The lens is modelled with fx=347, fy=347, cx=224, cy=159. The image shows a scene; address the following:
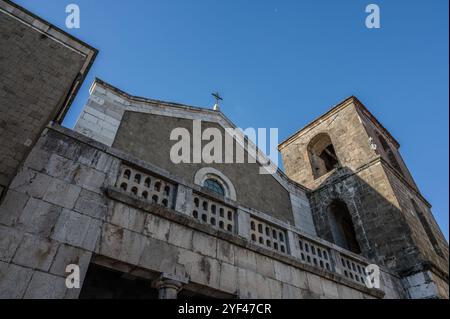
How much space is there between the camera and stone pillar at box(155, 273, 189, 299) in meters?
4.84


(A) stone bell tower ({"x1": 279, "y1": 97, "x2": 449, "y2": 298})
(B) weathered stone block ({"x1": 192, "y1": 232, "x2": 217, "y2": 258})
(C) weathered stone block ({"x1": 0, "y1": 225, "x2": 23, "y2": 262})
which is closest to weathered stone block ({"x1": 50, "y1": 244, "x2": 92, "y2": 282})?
(C) weathered stone block ({"x1": 0, "y1": 225, "x2": 23, "y2": 262})

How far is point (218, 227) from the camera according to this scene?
6.06 meters

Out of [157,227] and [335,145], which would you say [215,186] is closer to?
[157,227]

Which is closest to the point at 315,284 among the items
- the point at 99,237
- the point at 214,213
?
the point at 214,213

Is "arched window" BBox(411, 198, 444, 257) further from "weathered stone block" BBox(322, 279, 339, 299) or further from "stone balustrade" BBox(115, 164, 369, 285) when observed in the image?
"weathered stone block" BBox(322, 279, 339, 299)

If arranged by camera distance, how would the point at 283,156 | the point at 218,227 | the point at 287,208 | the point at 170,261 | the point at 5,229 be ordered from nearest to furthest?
the point at 5,229 → the point at 170,261 → the point at 218,227 → the point at 287,208 → the point at 283,156

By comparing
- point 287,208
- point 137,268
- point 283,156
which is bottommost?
point 137,268

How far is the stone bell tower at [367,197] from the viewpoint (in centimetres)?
998

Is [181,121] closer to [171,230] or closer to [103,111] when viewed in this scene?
[103,111]

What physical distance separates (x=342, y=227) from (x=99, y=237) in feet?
35.1

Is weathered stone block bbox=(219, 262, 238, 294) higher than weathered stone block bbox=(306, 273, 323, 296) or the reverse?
the reverse

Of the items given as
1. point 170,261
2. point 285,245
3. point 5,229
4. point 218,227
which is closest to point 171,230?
point 170,261

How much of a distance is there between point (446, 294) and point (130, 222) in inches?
362

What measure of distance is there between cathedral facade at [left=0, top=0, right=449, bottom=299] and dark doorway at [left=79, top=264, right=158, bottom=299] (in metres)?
0.02
